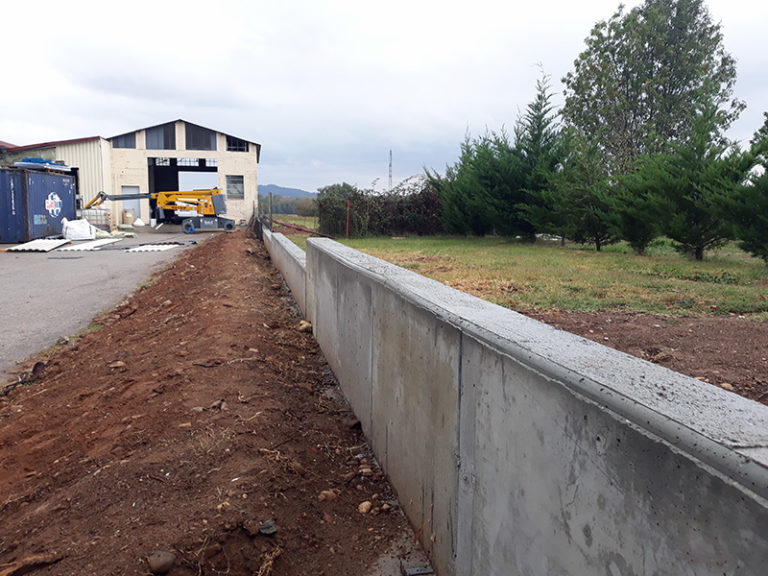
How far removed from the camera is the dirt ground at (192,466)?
2.68 m

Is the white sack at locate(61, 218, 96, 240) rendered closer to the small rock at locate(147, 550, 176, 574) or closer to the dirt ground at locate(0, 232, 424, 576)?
the dirt ground at locate(0, 232, 424, 576)

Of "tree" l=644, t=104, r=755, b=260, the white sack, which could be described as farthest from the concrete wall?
the white sack

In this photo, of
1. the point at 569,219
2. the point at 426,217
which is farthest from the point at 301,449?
the point at 426,217

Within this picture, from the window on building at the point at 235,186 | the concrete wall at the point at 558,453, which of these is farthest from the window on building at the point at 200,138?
the concrete wall at the point at 558,453

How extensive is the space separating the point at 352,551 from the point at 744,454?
219 centimetres

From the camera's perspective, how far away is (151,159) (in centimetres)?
4050

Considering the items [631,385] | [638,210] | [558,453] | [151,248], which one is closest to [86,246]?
[151,248]

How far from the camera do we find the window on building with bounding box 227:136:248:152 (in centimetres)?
4144

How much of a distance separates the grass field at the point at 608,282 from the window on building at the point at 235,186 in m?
29.4

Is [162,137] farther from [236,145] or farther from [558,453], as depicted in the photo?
[558,453]

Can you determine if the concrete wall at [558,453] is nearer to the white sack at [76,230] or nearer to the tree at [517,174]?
the tree at [517,174]

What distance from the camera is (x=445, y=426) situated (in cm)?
250

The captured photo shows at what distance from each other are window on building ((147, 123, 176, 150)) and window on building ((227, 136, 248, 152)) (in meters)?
3.58

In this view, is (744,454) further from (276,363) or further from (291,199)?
(291,199)
